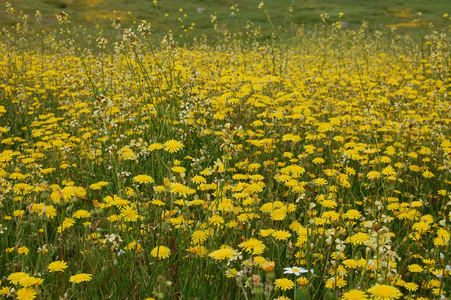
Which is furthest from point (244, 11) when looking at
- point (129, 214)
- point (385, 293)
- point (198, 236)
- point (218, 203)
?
point (385, 293)

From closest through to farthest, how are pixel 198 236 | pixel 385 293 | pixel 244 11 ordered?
pixel 385 293 → pixel 198 236 → pixel 244 11

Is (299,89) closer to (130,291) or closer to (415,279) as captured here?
(415,279)

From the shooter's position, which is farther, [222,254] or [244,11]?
[244,11]

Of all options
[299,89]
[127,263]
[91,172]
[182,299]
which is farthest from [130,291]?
[299,89]

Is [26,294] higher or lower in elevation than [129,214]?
lower

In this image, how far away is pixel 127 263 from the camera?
6.82 feet

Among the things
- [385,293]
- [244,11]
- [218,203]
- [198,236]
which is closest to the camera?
[385,293]

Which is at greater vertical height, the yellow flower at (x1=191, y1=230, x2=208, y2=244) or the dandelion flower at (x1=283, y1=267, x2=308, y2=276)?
the dandelion flower at (x1=283, y1=267, x2=308, y2=276)

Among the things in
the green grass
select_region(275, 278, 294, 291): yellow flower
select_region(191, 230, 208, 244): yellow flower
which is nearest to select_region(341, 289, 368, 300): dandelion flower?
select_region(275, 278, 294, 291): yellow flower

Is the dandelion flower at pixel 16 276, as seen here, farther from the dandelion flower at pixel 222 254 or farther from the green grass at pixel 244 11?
the green grass at pixel 244 11

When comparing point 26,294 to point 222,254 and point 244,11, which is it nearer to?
point 222,254

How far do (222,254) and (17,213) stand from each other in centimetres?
149

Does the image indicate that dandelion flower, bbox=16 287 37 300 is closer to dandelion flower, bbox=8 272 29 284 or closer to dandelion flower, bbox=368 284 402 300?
dandelion flower, bbox=8 272 29 284

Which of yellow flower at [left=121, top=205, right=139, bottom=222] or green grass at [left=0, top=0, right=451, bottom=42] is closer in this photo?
yellow flower at [left=121, top=205, right=139, bottom=222]
